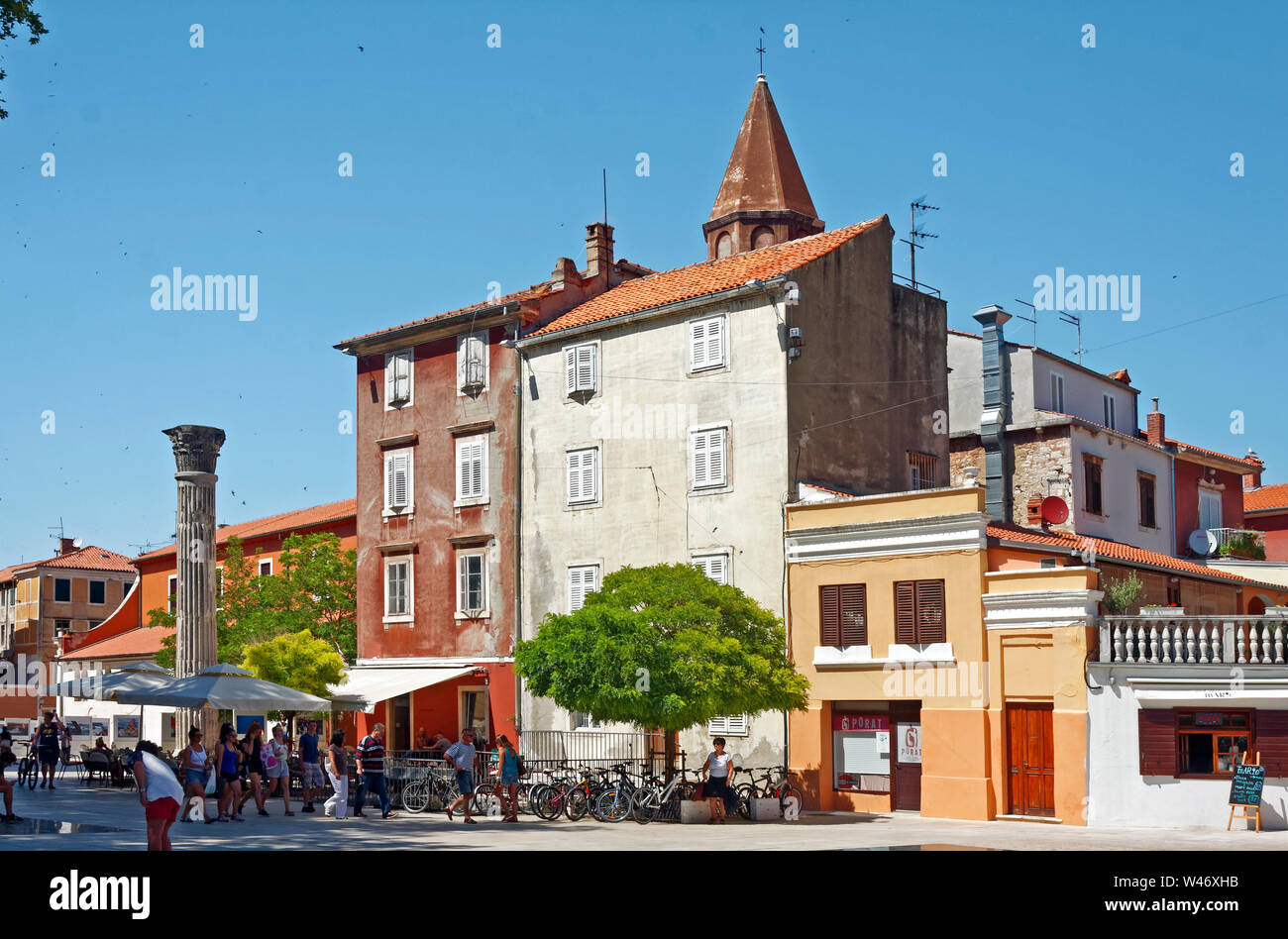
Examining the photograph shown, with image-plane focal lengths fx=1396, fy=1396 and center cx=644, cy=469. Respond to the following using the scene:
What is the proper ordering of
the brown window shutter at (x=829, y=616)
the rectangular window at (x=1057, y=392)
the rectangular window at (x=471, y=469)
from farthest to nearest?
the rectangular window at (x=1057, y=392) → the rectangular window at (x=471, y=469) → the brown window shutter at (x=829, y=616)

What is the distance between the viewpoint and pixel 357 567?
40750mm

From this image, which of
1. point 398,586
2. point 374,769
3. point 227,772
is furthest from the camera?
point 398,586

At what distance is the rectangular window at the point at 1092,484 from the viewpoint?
38469mm

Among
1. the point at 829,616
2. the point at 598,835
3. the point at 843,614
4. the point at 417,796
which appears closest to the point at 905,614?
the point at 843,614

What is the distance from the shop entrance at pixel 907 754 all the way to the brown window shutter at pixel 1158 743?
4.64 m

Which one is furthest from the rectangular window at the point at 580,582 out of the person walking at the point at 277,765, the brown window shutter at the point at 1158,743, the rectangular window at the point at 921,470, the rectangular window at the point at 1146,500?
the rectangular window at the point at 1146,500

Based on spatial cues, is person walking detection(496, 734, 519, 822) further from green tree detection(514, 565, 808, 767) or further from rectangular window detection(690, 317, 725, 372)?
rectangular window detection(690, 317, 725, 372)

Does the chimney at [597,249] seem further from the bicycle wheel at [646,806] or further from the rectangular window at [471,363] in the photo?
the bicycle wheel at [646,806]

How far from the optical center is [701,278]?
3569cm

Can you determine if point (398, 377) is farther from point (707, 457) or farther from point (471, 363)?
point (707, 457)

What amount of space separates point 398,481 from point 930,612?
17.4 m

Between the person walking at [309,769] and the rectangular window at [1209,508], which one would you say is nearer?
the person walking at [309,769]
